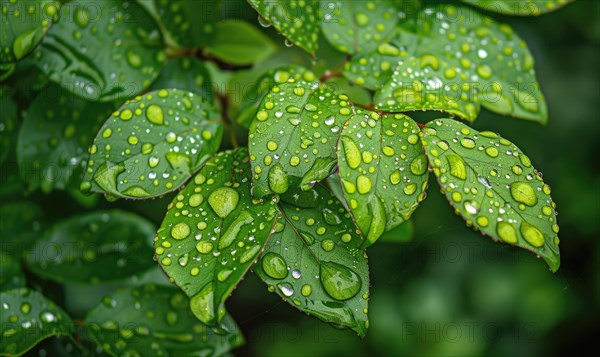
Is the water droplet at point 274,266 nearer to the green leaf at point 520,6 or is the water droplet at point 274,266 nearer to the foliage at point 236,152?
the foliage at point 236,152

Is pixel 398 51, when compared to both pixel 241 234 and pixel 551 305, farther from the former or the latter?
pixel 551 305

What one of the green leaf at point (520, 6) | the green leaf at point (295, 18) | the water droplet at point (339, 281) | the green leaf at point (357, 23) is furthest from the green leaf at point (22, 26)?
the green leaf at point (520, 6)

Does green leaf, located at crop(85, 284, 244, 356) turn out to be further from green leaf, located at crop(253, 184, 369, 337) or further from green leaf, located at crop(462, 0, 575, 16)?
green leaf, located at crop(462, 0, 575, 16)

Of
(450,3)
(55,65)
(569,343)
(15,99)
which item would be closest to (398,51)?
(450,3)

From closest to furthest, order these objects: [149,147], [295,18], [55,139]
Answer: [149,147]
[295,18]
[55,139]

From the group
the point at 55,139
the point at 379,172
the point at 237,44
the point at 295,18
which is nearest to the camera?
the point at 379,172

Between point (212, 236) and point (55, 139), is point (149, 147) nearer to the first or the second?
point (212, 236)

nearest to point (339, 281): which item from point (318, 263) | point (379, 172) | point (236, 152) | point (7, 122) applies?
point (318, 263)
